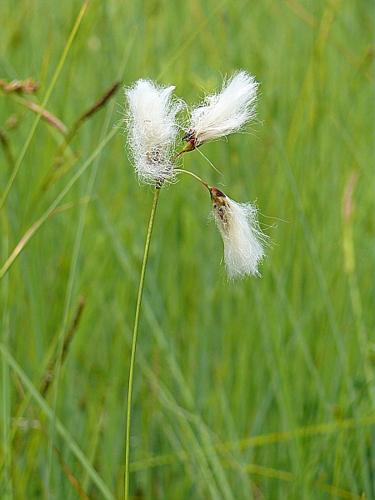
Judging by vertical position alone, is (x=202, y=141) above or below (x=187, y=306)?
below

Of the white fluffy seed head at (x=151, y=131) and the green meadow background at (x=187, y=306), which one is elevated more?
the green meadow background at (x=187, y=306)

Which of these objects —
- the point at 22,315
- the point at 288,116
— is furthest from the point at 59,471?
the point at 288,116

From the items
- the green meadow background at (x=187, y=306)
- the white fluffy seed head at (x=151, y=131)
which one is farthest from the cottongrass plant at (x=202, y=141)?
the green meadow background at (x=187, y=306)


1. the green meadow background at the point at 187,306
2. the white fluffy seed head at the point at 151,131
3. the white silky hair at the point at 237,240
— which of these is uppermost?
the green meadow background at the point at 187,306

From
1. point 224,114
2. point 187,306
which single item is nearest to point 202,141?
point 224,114

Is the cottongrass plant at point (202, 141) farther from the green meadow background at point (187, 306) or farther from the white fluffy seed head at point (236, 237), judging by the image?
the green meadow background at point (187, 306)

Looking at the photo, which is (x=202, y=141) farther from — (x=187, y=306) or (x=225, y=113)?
(x=187, y=306)

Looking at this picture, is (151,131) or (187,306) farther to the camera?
(187,306)
